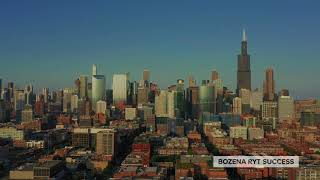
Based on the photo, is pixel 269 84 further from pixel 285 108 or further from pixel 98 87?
pixel 98 87

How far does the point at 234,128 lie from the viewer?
23.0m

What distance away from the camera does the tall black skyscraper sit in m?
36.9

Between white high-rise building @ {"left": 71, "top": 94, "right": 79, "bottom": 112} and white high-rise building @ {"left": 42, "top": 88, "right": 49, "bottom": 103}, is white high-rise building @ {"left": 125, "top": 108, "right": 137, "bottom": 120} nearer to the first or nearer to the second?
white high-rise building @ {"left": 71, "top": 94, "right": 79, "bottom": 112}

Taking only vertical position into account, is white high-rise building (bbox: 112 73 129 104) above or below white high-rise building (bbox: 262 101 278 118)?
above

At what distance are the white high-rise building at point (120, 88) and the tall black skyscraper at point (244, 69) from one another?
872 centimetres

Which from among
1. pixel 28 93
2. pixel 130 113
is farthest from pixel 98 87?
pixel 130 113

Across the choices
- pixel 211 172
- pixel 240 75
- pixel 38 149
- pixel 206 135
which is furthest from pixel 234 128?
pixel 240 75

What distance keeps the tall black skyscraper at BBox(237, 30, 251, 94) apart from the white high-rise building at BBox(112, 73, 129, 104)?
28.6 ft

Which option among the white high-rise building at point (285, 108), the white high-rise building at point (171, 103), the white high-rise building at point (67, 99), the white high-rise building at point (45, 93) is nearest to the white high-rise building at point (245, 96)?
the white high-rise building at point (285, 108)

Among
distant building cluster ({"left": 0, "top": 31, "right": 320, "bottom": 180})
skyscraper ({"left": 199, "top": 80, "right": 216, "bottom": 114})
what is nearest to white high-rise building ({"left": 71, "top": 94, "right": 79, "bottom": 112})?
distant building cluster ({"left": 0, "top": 31, "right": 320, "bottom": 180})

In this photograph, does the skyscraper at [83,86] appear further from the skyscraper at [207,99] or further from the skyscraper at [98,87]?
the skyscraper at [207,99]

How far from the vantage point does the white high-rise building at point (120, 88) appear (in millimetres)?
37281

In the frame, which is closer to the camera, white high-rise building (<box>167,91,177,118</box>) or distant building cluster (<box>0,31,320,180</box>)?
distant building cluster (<box>0,31,320,180</box>)

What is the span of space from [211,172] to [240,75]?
1038 inches
